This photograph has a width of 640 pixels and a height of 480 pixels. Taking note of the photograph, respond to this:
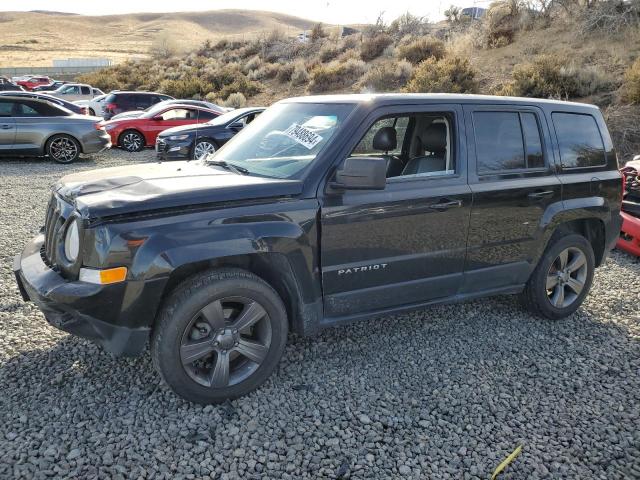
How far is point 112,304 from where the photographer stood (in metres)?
2.95

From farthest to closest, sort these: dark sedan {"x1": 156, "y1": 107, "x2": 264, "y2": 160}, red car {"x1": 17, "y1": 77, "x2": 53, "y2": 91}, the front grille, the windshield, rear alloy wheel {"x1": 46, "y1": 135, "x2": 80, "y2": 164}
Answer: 1. red car {"x1": 17, "y1": 77, "x2": 53, "y2": 91}
2. rear alloy wheel {"x1": 46, "y1": 135, "x2": 80, "y2": 164}
3. dark sedan {"x1": 156, "y1": 107, "x2": 264, "y2": 160}
4. the windshield
5. the front grille

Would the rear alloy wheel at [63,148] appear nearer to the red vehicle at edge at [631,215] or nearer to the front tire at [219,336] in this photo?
the front tire at [219,336]

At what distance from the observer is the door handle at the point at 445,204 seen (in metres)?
3.76

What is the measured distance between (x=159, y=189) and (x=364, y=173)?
1.23 m

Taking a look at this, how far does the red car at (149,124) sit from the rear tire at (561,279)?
39.5 ft

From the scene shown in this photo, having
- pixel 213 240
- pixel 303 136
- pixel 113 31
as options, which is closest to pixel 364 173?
pixel 303 136

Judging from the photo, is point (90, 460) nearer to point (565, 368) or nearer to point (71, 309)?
point (71, 309)

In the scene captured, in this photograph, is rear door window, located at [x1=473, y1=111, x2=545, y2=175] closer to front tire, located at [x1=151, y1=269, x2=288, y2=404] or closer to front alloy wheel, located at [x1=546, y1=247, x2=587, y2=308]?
front alloy wheel, located at [x1=546, y1=247, x2=587, y2=308]

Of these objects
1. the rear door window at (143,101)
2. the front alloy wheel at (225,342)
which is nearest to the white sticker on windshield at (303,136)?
the front alloy wheel at (225,342)

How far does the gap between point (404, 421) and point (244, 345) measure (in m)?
1.08

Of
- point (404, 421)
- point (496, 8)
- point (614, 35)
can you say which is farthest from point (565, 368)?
point (496, 8)

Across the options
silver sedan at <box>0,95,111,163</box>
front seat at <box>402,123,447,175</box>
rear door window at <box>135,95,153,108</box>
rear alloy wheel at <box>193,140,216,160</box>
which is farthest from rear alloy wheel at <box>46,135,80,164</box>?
front seat at <box>402,123,447,175</box>

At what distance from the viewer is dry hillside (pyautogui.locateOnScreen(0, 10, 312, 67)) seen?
70969 mm

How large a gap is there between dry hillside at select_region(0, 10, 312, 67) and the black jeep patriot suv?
5518 centimetres
